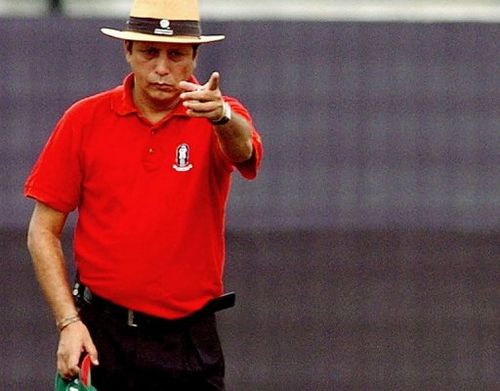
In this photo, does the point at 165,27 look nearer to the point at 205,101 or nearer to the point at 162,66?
the point at 162,66

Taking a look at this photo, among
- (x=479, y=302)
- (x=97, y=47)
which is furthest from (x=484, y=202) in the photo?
(x=97, y=47)

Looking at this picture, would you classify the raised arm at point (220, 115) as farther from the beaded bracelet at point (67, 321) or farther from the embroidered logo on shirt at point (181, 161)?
the beaded bracelet at point (67, 321)

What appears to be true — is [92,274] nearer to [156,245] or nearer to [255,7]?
[156,245]

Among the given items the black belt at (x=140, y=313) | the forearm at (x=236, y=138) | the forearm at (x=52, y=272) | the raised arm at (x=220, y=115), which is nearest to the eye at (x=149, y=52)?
the raised arm at (x=220, y=115)

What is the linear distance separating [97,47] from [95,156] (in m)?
1.92

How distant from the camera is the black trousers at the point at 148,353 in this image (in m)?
5.45

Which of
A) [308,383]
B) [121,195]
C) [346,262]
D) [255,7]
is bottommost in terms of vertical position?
[308,383]

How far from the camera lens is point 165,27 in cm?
532

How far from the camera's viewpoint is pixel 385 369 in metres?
7.36

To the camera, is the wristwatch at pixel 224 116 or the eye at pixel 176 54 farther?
the eye at pixel 176 54

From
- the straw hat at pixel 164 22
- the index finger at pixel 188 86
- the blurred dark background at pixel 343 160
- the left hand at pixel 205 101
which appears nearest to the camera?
the left hand at pixel 205 101

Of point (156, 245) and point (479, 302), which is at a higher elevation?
point (156, 245)

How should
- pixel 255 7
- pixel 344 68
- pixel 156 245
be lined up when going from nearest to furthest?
pixel 156 245
pixel 344 68
pixel 255 7

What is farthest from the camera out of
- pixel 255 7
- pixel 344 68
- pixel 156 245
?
pixel 255 7
